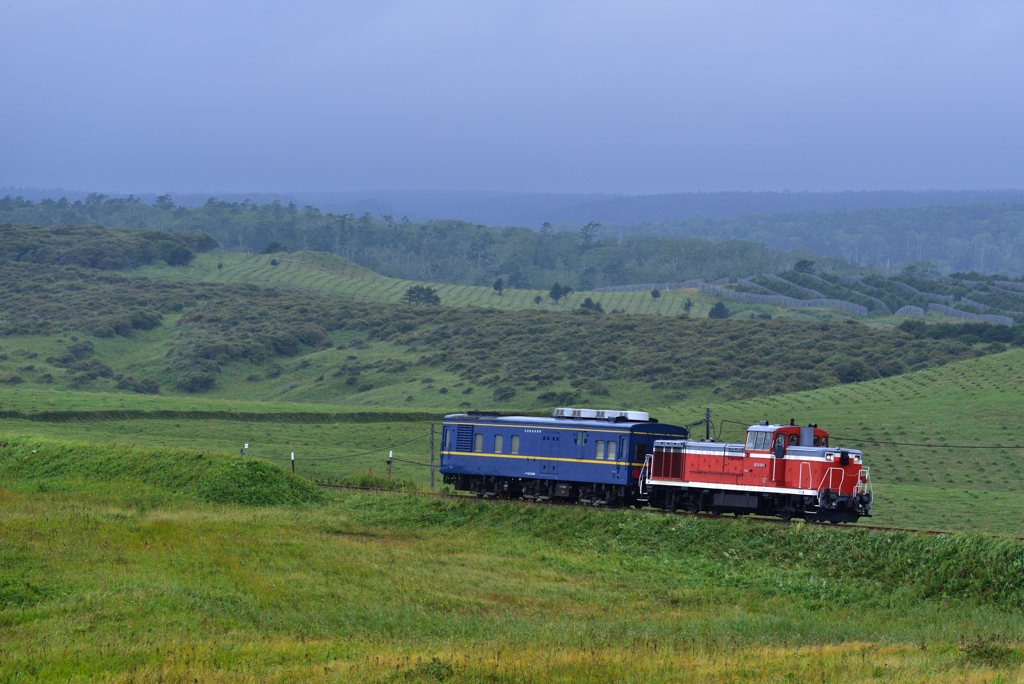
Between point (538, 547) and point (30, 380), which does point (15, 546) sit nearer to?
point (538, 547)

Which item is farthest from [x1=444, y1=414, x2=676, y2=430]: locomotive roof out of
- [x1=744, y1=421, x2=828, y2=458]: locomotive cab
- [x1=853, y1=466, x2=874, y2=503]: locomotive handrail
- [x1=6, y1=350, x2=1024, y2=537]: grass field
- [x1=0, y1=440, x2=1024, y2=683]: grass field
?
[x1=6, y1=350, x2=1024, y2=537]: grass field

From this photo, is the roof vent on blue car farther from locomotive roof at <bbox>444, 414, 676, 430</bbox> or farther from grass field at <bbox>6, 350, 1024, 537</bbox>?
grass field at <bbox>6, 350, 1024, 537</bbox>

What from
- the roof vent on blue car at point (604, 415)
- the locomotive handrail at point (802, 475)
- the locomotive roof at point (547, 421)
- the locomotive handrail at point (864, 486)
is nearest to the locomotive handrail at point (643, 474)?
the locomotive roof at point (547, 421)

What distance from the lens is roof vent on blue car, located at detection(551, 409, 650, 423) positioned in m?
39.5

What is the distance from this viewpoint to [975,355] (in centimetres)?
10975

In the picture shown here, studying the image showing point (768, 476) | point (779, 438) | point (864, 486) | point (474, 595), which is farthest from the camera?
point (768, 476)

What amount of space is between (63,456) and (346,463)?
1916cm

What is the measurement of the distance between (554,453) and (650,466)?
4401 mm

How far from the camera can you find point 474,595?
27672 mm

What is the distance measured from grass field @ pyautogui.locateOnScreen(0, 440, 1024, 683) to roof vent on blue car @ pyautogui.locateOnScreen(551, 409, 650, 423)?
4927 mm

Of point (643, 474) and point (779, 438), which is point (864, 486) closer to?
point (779, 438)

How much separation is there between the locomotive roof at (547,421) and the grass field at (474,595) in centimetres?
380

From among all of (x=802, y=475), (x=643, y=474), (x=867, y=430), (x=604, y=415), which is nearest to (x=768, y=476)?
(x=802, y=475)

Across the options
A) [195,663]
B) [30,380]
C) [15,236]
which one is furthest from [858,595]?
[15,236]
